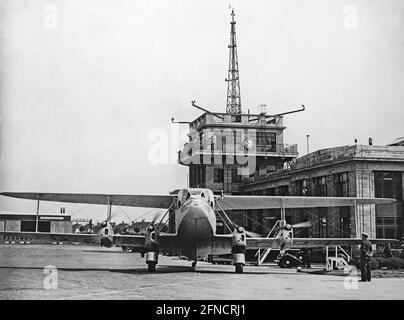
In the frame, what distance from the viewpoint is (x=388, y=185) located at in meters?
40.2

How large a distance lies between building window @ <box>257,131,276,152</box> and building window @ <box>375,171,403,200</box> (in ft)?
87.4

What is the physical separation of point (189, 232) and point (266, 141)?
154 feet

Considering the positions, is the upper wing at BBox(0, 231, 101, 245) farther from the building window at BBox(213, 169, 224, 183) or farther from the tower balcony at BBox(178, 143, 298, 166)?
the building window at BBox(213, 169, 224, 183)

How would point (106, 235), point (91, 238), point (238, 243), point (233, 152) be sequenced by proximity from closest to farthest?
point (106, 235), point (238, 243), point (91, 238), point (233, 152)

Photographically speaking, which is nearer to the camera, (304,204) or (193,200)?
(193,200)

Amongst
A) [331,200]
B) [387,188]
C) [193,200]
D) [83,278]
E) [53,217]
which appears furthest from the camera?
[53,217]

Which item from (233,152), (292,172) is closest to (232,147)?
(233,152)

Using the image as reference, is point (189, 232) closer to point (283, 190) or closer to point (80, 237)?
point (80, 237)

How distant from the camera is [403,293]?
53.1 feet

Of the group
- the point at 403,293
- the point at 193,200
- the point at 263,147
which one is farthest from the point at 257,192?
the point at 403,293

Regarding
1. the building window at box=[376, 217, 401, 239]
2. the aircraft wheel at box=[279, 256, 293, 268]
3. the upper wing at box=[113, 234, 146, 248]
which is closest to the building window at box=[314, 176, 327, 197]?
the building window at box=[376, 217, 401, 239]

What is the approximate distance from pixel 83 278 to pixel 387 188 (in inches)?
1115

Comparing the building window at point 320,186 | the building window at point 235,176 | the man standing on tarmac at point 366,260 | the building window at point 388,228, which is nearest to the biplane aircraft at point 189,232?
the man standing on tarmac at point 366,260
